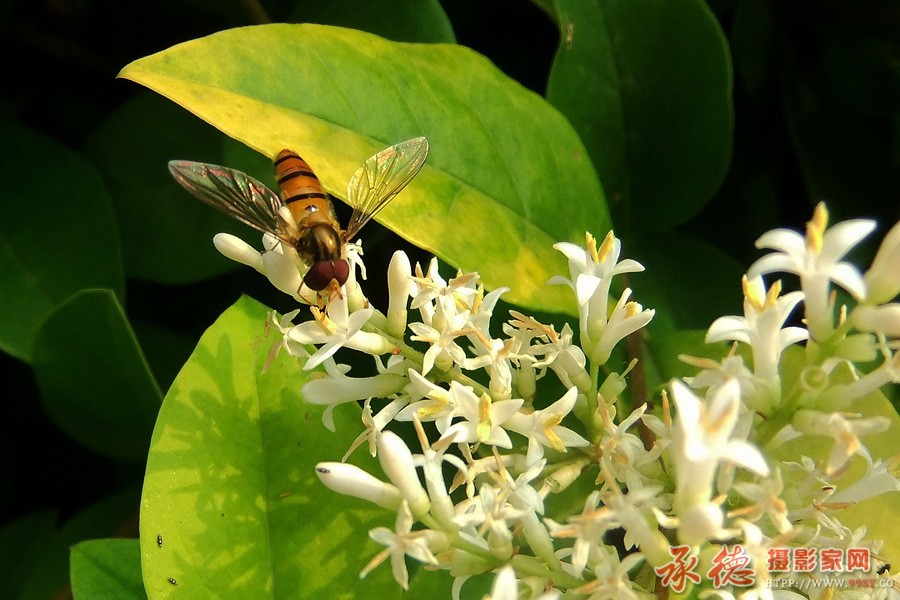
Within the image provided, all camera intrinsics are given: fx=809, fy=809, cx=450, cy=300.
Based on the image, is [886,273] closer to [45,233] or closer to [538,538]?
[538,538]

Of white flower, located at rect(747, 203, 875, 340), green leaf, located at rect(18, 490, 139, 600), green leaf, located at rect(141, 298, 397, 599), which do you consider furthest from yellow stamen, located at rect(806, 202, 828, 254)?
green leaf, located at rect(18, 490, 139, 600)

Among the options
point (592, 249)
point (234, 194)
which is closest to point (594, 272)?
point (592, 249)

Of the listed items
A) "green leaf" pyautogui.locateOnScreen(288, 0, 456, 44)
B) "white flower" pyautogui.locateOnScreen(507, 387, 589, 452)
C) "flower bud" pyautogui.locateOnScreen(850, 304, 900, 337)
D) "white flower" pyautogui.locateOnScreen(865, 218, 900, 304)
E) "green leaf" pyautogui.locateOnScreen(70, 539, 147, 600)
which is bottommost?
"green leaf" pyautogui.locateOnScreen(70, 539, 147, 600)

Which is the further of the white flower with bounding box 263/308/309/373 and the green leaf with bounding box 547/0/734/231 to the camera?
the green leaf with bounding box 547/0/734/231

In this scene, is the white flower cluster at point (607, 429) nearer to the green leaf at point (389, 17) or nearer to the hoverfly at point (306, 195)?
the hoverfly at point (306, 195)

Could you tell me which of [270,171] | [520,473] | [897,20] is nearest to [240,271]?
[270,171]

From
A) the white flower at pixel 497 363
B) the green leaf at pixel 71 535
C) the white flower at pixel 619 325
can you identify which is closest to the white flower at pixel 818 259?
the white flower at pixel 619 325

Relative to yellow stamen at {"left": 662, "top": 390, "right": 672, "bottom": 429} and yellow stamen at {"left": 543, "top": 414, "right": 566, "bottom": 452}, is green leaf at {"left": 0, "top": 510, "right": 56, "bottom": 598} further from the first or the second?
yellow stamen at {"left": 662, "top": 390, "right": 672, "bottom": 429}

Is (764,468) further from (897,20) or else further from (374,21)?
(897,20)
